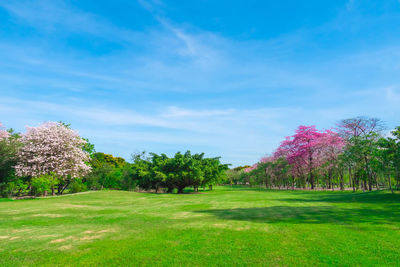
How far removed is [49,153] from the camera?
3016cm

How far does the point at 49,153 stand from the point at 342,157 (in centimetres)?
3731

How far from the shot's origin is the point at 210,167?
38.2 m

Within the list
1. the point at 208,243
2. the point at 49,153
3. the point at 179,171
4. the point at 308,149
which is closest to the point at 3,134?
the point at 49,153

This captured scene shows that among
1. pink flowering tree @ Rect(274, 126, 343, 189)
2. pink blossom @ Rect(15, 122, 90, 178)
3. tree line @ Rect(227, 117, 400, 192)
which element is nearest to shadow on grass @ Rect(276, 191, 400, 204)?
tree line @ Rect(227, 117, 400, 192)

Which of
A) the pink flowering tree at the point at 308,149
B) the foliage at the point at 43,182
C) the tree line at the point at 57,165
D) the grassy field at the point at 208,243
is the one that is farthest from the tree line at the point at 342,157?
the foliage at the point at 43,182

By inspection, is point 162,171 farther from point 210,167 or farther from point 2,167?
point 2,167

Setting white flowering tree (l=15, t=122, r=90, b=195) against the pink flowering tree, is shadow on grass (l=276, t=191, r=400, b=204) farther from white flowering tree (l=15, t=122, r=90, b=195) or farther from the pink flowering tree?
white flowering tree (l=15, t=122, r=90, b=195)

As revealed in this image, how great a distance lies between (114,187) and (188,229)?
143ft

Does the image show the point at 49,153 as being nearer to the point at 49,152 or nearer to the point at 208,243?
the point at 49,152

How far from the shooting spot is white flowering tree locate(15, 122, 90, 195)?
29.0 m

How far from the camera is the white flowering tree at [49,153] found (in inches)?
1142

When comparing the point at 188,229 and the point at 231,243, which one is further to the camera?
the point at 188,229

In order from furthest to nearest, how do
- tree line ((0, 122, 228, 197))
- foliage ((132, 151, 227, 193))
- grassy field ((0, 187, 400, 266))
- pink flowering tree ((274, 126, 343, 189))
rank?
pink flowering tree ((274, 126, 343, 189)) < foliage ((132, 151, 227, 193)) < tree line ((0, 122, 228, 197)) < grassy field ((0, 187, 400, 266))

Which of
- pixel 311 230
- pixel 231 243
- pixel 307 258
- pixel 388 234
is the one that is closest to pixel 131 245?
pixel 231 243
